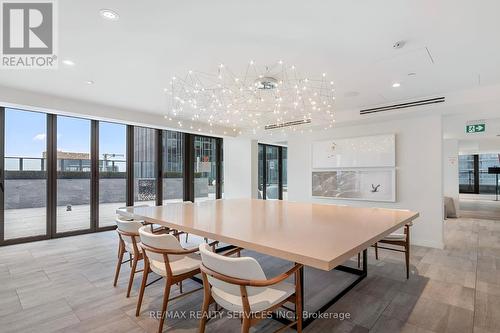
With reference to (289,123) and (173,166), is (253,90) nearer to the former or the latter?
(289,123)

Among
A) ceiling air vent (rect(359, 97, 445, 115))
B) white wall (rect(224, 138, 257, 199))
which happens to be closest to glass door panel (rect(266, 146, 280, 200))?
white wall (rect(224, 138, 257, 199))

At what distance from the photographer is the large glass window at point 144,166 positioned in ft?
21.2

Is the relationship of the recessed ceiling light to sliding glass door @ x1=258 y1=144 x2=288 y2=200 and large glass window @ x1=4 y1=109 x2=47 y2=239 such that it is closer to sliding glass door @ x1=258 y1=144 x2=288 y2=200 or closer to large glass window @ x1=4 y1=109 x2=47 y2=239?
large glass window @ x1=4 y1=109 x2=47 y2=239

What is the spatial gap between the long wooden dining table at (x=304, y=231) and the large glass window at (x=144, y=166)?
3258 mm

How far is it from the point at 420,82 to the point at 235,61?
9.24 ft

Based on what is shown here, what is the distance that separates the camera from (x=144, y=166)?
6.59 metres

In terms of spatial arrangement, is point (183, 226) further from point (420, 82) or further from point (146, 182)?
point (146, 182)

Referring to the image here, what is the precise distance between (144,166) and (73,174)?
1527 mm

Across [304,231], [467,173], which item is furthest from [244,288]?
[467,173]

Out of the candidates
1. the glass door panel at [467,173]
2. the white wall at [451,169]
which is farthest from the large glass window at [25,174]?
the glass door panel at [467,173]

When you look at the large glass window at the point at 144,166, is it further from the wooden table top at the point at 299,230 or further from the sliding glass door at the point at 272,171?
the sliding glass door at the point at 272,171

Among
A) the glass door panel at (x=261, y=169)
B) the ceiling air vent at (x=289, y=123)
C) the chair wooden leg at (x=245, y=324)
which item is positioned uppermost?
the ceiling air vent at (x=289, y=123)

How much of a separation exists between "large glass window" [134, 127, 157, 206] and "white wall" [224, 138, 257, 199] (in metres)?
2.31

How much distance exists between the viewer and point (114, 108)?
532cm
